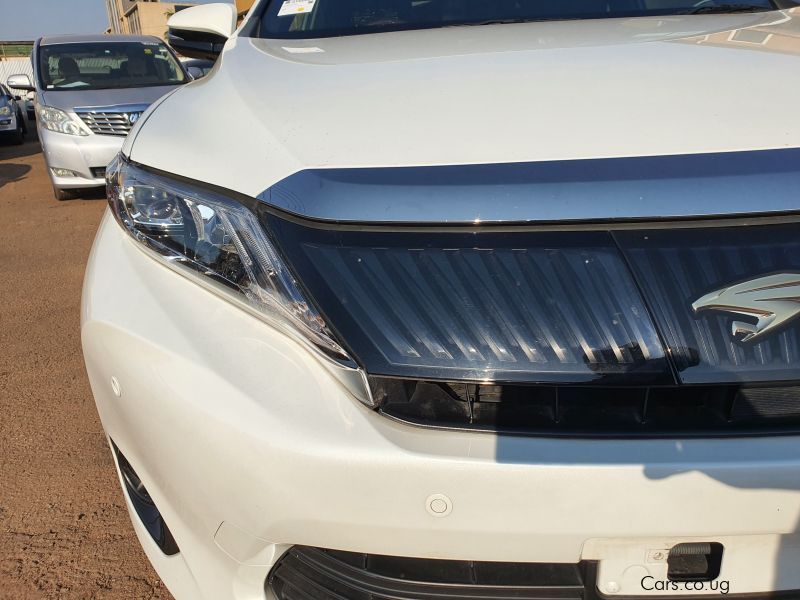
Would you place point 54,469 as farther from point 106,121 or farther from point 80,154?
point 106,121

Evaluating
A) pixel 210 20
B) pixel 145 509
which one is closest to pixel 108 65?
pixel 210 20

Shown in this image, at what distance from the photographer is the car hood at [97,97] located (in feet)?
23.4

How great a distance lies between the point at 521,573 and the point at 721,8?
1893 mm

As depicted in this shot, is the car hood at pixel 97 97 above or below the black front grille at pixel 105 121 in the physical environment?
above

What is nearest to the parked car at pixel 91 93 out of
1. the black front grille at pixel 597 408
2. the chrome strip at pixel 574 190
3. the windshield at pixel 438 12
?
the windshield at pixel 438 12

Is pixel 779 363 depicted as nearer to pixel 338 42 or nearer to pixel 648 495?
pixel 648 495

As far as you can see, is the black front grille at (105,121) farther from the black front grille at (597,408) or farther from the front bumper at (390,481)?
the black front grille at (597,408)

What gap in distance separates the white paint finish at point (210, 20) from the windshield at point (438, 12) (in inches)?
14.7

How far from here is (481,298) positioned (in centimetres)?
111

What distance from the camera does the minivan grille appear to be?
23.0 feet

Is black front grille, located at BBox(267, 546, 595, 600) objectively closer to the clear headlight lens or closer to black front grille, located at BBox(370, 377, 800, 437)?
black front grille, located at BBox(370, 377, 800, 437)

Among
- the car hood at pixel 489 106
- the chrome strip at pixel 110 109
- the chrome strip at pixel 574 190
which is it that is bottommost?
the chrome strip at pixel 110 109

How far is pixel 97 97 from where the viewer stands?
724 centimetres

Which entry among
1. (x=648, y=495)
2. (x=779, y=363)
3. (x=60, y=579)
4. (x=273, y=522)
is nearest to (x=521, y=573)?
(x=648, y=495)
